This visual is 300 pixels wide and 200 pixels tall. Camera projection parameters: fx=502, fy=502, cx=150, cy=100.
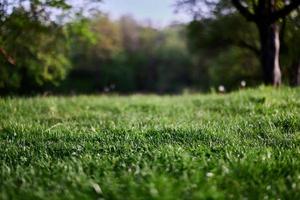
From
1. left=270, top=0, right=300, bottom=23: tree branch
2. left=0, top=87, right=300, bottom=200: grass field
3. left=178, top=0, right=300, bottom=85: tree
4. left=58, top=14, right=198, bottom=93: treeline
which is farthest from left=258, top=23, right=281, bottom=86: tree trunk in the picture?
left=58, top=14, right=198, bottom=93: treeline

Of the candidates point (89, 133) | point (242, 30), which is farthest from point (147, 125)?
point (242, 30)

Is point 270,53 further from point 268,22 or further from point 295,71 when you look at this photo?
point 295,71

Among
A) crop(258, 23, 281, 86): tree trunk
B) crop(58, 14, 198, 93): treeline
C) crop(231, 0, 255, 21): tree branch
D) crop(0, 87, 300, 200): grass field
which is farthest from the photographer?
crop(58, 14, 198, 93): treeline

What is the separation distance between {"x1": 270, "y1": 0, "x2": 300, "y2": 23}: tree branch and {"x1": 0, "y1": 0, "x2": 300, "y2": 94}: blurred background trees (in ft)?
14.3

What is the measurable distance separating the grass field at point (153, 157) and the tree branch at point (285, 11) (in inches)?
227

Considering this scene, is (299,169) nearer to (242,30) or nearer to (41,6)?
(41,6)

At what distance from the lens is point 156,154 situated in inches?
238

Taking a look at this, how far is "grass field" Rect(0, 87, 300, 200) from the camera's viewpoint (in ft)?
16.2

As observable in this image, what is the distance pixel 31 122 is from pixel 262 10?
9.45 meters

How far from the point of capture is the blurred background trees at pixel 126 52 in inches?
703

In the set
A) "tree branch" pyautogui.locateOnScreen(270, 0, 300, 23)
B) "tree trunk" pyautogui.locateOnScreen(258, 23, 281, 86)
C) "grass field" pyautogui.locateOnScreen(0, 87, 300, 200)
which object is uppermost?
"tree branch" pyautogui.locateOnScreen(270, 0, 300, 23)

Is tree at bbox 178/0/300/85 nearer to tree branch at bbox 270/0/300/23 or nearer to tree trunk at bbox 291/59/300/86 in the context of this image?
tree branch at bbox 270/0/300/23

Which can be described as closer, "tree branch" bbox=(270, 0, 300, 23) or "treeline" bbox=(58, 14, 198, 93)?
"tree branch" bbox=(270, 0, 300, 23)

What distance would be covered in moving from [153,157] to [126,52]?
62.7m
